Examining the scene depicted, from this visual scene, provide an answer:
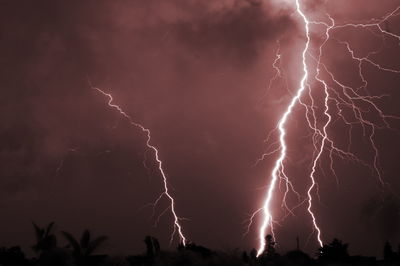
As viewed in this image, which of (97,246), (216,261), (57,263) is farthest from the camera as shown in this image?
(97,246)

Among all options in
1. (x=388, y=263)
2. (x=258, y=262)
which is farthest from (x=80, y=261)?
(x=388, y=263)

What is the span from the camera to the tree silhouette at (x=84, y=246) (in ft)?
92.7

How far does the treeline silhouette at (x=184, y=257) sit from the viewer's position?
25.2 metres

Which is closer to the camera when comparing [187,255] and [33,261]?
[187,255]

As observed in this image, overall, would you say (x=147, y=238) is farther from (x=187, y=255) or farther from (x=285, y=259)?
(x=285, y=259)

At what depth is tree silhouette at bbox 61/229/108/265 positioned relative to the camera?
28.3m

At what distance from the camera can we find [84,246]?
99.7ft

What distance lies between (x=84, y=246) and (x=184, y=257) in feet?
25.1

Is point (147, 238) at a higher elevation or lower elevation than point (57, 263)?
higher

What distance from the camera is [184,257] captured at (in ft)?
82.8

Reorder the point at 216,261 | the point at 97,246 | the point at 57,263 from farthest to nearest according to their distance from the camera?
the point at 97,246, the point at 57,263, the point at 216,261

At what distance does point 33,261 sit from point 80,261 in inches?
102

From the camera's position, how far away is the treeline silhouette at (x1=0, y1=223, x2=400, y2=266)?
82.8 feet

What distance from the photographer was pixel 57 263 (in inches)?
1047
